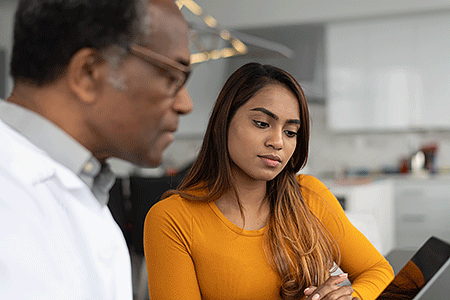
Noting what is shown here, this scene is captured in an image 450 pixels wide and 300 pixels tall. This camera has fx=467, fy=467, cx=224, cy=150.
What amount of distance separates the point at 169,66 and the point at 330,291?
0.63 meters

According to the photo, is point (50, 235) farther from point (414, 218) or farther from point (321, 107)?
point (321, 107)

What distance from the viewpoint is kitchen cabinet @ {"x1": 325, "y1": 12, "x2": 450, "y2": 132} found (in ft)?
13.7

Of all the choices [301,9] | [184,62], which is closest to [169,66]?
[184,62]

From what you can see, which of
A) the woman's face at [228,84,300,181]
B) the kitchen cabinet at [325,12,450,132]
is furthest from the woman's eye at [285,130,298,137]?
the kitchen cabinet at [325,12,450,132]

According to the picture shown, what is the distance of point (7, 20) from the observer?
5527mm

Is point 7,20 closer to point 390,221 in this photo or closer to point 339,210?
Answer: point 390,221

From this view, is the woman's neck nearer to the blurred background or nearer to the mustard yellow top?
the mustard yellow top

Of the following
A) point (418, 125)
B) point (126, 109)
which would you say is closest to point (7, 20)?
point (418, 125)

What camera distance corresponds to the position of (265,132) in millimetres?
1060

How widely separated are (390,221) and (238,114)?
10.4 feet

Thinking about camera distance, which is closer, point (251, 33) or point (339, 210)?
point (339, 210)

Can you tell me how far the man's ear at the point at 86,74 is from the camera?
1.57ft

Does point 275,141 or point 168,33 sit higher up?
point 168,33

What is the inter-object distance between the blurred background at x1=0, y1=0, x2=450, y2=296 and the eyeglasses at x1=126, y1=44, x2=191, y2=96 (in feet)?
11.1
